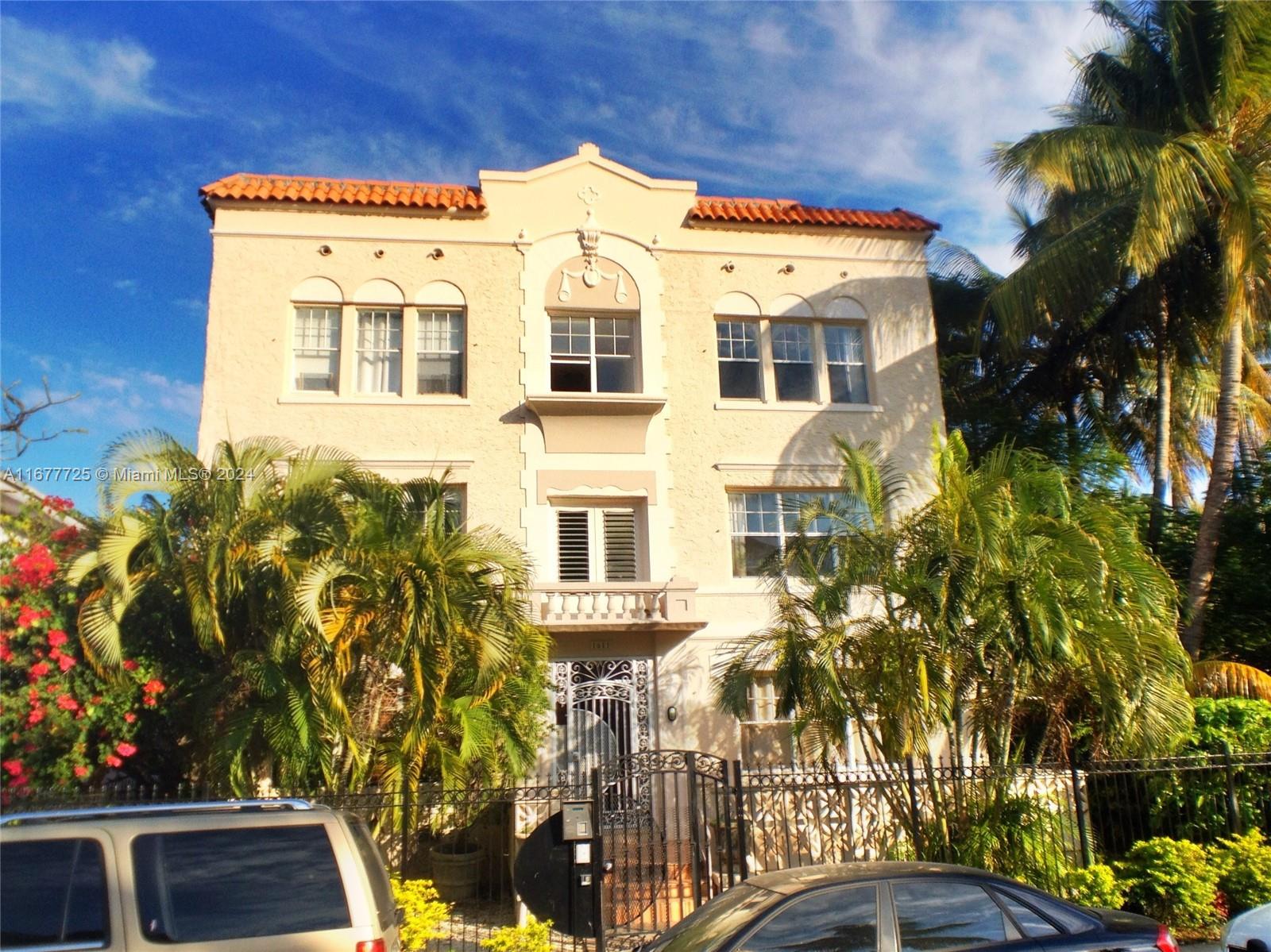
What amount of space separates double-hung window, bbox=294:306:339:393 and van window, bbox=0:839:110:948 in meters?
11.5

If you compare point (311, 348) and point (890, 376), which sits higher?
point (311, 348)

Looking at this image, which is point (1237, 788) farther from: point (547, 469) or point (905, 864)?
point (547, 469)

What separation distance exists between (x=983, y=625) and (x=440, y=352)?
1006 centimetres

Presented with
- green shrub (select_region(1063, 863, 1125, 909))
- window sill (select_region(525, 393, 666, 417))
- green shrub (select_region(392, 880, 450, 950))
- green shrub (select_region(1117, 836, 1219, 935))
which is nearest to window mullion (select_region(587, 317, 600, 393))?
window sill (select_region(525, 393, 666, 417))

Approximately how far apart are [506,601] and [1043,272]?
11.6 meters

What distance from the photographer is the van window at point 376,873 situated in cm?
599

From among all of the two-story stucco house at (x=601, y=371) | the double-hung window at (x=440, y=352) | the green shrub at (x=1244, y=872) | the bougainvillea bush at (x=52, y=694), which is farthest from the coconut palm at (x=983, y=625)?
the double-hung window at (x=440, y=352)

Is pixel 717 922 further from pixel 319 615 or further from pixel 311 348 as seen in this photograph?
pixel 311 348

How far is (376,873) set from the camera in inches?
247

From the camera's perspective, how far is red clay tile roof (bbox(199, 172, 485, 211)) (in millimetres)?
16484

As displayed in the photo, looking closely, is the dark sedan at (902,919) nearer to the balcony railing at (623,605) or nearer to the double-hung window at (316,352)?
the balcony railing at (623,605)

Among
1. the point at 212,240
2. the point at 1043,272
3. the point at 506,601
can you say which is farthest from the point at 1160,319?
the point at 212,240

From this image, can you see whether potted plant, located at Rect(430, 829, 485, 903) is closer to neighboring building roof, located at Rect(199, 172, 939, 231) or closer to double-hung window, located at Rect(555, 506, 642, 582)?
double-hung window, located at Rect(555, 506, 642, 582)

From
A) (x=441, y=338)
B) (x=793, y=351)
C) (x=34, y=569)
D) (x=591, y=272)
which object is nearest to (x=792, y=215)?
(x=793, y=351)
